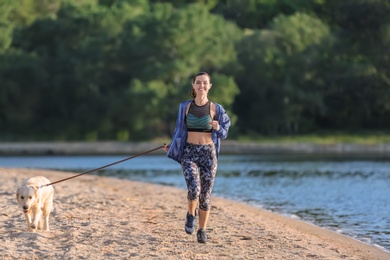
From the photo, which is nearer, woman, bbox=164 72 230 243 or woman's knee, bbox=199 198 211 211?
woman, bbox=164 72 230 243

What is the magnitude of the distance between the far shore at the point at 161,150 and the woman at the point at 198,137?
3595 cm

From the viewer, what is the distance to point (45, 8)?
6444 centimetres

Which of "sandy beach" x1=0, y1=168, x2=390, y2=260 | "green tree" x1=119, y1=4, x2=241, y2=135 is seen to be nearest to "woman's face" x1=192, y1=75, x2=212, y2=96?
"sandy beach" x1=0, y1=168, x2=390, y2=260

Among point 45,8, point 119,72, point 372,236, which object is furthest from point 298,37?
point 372,236

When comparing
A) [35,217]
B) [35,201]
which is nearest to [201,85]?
[35,201]

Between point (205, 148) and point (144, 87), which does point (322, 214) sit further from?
point (144, 87)

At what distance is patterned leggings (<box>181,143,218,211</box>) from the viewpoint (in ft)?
29.1

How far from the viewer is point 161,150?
50.6m

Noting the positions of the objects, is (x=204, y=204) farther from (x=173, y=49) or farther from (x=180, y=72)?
(x=173, y=49)

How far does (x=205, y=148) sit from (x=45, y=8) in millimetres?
57702

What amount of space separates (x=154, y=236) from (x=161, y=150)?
4093 centimetres

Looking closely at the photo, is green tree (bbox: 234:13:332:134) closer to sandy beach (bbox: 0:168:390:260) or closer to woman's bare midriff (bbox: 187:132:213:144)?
sandy beach (bbox: 0:168:390:260)

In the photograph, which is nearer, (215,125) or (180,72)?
(215,125)

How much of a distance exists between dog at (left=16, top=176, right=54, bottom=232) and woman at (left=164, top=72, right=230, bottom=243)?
1622 millimetres
